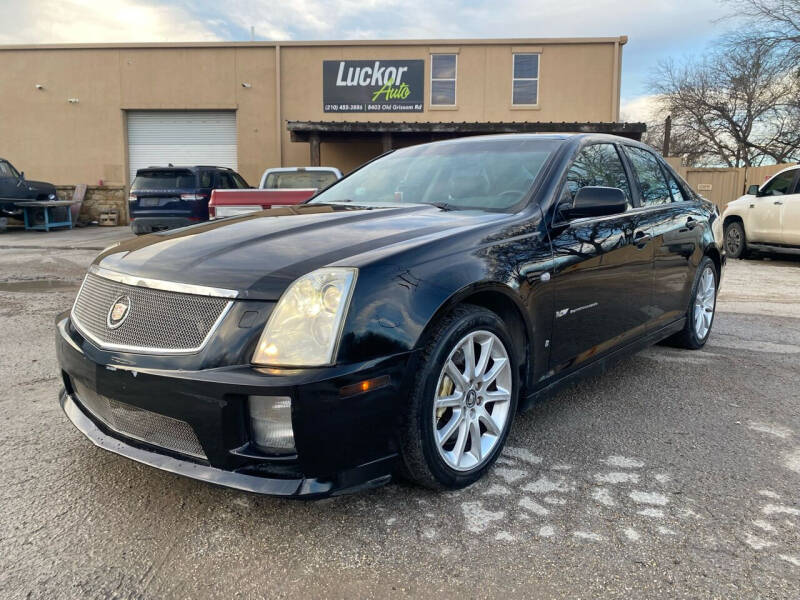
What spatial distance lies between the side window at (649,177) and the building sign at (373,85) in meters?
16.2

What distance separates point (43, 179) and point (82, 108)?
2780 millimetres

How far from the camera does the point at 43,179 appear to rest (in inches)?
815

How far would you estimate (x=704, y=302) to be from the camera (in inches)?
191

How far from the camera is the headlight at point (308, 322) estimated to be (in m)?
2.02

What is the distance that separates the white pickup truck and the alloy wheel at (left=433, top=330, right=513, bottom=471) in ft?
32.1

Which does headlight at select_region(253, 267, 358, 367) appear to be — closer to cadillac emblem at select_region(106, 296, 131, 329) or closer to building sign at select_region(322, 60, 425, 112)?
cadillac emblem at select_region(106, 296, 131, 329)

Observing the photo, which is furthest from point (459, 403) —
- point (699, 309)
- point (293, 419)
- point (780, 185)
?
point (780, 185)

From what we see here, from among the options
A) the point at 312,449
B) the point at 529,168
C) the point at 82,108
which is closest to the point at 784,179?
the point at 529,168

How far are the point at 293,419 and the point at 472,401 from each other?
0.88 m

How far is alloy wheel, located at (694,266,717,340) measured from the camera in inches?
185

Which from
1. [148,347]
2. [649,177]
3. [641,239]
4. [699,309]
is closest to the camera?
[148,347]

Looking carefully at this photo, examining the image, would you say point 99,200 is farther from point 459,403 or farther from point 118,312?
point 459,403

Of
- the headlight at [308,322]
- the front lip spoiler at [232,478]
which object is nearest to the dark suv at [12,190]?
the front lip spoiler at [232,478]

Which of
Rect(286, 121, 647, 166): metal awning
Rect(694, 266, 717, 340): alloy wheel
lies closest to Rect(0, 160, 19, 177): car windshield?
Rect(286, 121, 647, 166): metal awning
